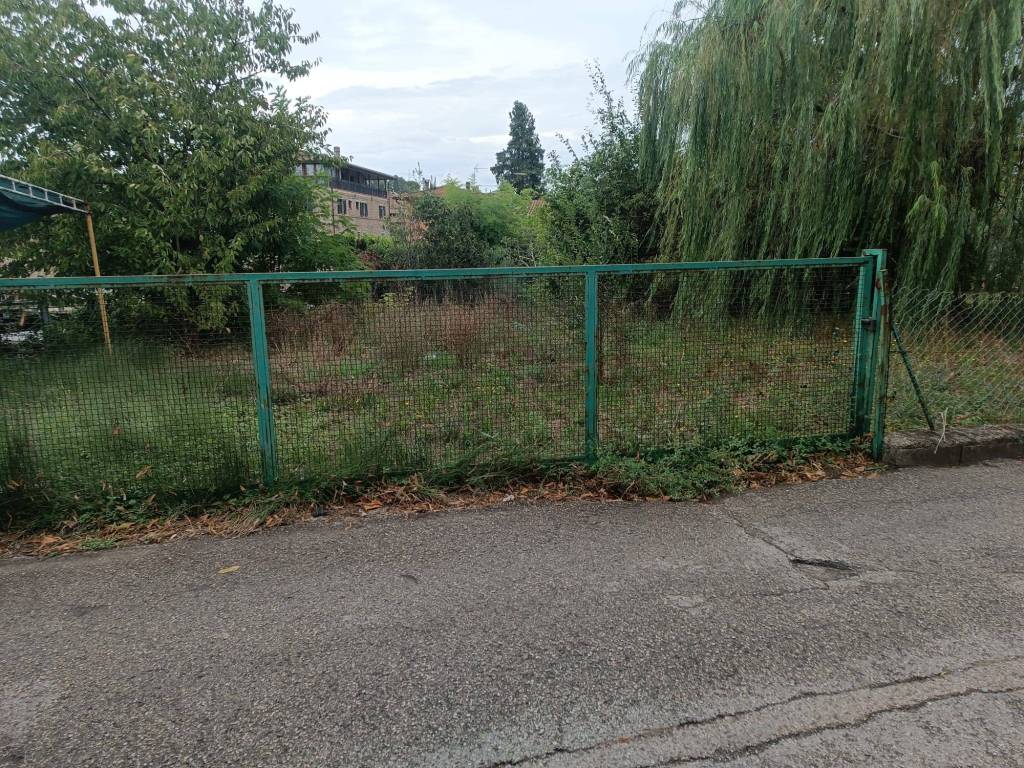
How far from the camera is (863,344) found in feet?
16.4

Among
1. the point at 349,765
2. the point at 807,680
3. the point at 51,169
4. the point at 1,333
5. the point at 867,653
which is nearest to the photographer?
the point at 349,765

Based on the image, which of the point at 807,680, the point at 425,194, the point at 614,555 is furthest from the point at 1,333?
the point at 425,194

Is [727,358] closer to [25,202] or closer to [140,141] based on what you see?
[25,202]

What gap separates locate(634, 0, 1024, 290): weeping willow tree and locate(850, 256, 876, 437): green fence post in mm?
3082

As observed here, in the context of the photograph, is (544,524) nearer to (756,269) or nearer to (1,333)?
(756,269)

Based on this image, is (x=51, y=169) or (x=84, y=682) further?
(x=51, y=169)

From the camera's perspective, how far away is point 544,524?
4.07 m

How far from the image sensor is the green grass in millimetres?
4137

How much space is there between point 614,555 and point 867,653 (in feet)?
4.32

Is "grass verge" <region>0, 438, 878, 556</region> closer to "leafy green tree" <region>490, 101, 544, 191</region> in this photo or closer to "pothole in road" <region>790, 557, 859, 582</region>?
"pothole in road" <region>790, 557, 859, 582</region>

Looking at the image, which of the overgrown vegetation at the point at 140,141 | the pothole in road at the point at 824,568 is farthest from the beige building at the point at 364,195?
the pothole in road at the point at 824,568

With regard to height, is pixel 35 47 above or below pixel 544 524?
above

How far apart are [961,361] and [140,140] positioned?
40.9 feet

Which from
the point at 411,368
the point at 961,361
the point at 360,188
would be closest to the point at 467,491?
the point at 411,368
